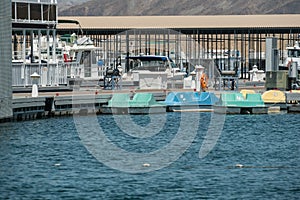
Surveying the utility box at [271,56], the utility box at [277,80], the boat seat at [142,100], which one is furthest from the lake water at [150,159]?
the utility box at [271,56]

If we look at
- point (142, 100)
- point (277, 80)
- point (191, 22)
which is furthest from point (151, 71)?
point (191, 22)

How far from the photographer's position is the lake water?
3070 cm

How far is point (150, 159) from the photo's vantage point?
37.3 meters

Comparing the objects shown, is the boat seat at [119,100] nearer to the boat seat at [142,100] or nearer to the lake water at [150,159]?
the boat seat at [142,100]

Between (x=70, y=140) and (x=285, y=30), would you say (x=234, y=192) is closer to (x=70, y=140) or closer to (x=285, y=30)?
(x=70, y=140)

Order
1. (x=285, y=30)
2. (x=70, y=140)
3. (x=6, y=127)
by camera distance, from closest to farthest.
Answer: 1. (x=70, y=140)
2. (x=6, y=127)
3. (x=285, y=30)

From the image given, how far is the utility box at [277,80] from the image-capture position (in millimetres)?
61031

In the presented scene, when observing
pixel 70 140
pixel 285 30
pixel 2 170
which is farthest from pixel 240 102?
pixel 285 30

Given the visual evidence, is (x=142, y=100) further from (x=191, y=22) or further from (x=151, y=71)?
(x=191, y=22)

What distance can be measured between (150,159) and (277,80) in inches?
988

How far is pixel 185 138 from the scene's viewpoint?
4472 cm

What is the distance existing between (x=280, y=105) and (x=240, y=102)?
243cm

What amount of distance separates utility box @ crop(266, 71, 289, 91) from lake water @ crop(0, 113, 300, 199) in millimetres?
8796

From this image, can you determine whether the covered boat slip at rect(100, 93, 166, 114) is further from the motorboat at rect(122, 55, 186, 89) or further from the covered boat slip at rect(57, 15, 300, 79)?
the covered boat slip at rect(57, 15, 300, 79)
